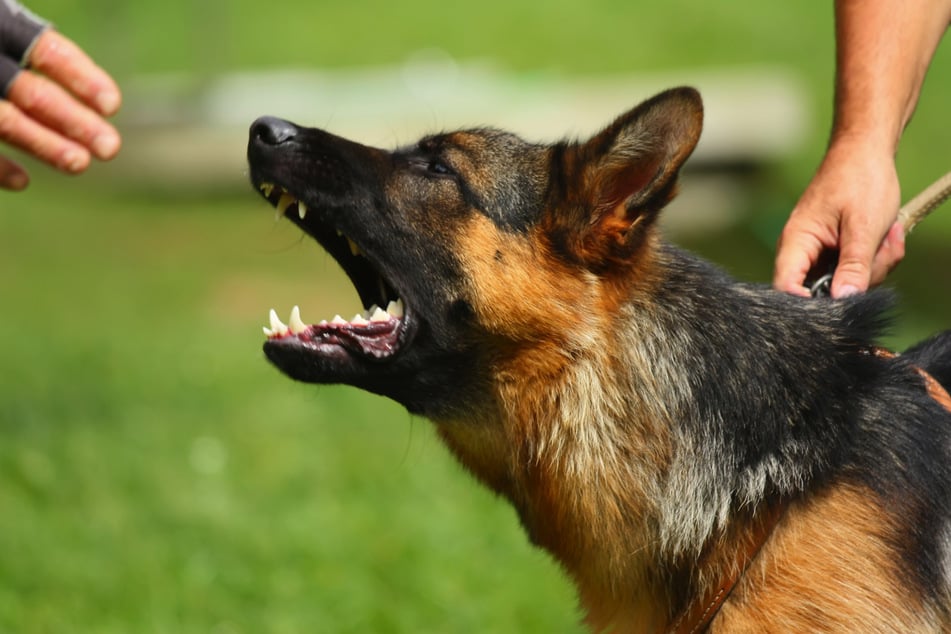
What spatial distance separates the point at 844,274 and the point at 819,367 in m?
0.56

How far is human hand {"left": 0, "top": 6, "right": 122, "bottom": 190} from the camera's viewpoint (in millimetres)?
3871

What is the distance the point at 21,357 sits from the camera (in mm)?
8102

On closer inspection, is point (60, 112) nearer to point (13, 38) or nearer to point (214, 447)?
point (13, 38)

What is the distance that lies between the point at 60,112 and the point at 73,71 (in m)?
0.15

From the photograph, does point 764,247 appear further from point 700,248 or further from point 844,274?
point 844,274

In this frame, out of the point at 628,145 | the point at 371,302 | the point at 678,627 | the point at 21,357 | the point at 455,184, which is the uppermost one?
the point at 628,145

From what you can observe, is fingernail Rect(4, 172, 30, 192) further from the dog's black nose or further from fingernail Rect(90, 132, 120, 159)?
the dog's black nose

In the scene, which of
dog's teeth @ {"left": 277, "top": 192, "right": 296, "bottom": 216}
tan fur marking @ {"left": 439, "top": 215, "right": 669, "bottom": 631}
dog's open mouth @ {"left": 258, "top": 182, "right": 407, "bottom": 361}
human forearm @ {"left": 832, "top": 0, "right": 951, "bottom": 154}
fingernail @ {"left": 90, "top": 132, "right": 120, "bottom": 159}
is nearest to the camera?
tan fur marking @ {"left": 439, "top": 215, "right": 669, "bottom": 631}

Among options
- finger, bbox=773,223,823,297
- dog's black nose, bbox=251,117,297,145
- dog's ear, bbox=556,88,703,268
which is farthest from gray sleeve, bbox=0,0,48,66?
finger, bbox=773,223,823,297

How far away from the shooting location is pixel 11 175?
13.3 feet

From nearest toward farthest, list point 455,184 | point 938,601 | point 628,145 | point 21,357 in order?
point 938,601
point 628,145
point 455,184
point 21,357

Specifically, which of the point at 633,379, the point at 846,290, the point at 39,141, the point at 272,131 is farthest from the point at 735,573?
the point at 39,141

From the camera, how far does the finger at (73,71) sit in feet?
12.8

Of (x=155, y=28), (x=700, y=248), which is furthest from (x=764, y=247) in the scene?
(x=155, y=28)
